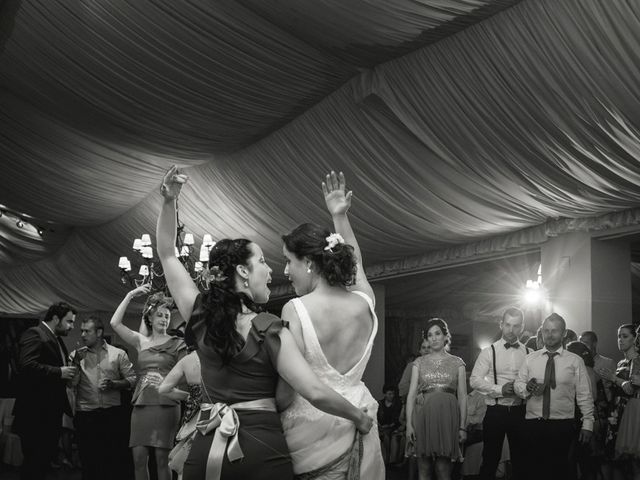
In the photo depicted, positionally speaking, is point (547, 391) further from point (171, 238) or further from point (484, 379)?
point (171, 238)

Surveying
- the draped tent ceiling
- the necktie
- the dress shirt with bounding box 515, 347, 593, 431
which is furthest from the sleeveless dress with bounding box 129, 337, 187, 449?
the draped tent ceiling

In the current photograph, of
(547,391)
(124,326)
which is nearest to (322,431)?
(547,391)

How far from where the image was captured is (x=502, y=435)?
5703mm

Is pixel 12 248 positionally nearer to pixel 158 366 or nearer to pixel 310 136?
pixel 310 136

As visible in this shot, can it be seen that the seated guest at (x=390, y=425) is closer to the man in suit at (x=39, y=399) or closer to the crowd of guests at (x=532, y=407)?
the crowd of guests at (x=532, y=407)

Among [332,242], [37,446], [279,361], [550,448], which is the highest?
[332,242]

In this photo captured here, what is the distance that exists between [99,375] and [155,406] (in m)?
0.75

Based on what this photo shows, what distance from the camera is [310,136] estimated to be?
9227 mm

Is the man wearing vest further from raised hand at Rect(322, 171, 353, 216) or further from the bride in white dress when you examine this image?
the bride in white dress

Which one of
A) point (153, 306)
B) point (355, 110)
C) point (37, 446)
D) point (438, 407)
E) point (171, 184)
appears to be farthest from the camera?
point (355, 110)

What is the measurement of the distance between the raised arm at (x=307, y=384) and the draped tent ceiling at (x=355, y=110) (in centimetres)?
415

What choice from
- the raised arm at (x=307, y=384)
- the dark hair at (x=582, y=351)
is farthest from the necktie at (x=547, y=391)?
the raised arm at (x=307, y=384)

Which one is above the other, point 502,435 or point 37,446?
point 502,435

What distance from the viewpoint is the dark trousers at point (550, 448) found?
17.4ft
